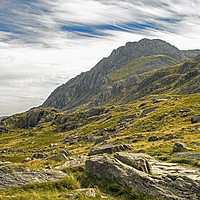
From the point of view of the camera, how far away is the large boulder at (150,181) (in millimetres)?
9930

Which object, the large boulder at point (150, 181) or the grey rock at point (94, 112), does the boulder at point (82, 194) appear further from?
the grey rock at point (94, 112)

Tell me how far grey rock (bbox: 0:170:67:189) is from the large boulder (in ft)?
10.3

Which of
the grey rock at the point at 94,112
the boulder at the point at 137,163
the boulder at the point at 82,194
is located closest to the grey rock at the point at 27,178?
the boulder at the point at 82,194

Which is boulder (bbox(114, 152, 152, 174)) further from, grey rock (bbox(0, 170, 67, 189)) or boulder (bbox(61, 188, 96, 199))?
grey rock (bbox(0, 170, 67, 189))

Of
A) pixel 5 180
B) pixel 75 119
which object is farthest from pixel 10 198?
pixel 75 119

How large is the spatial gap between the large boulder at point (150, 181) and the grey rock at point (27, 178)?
315cm

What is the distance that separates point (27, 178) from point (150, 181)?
9.03m

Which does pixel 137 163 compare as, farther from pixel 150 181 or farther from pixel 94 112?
pixel 94 112

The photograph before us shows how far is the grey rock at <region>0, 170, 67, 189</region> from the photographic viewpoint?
1204cm

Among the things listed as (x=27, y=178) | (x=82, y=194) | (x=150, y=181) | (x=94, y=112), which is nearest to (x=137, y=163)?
(x=150, y=181)

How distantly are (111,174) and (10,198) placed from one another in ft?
22.1

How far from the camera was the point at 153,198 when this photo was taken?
32.9ft

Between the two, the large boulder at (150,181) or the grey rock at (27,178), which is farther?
the grey rock at (27,178)

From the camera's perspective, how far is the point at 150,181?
11023 mm
